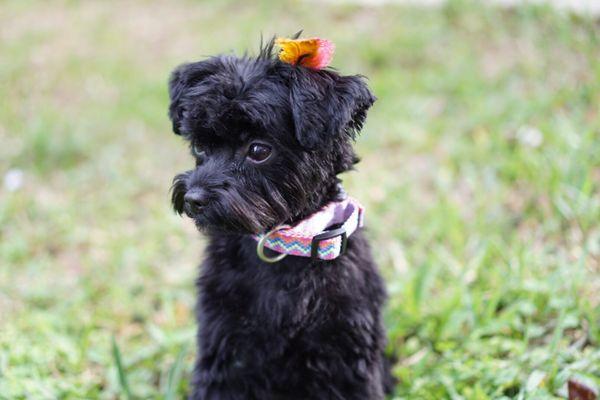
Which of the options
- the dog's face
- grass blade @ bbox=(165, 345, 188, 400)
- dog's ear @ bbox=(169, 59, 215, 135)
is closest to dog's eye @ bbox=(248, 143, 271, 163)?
the dog's face

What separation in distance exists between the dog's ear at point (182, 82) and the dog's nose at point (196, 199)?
1.34ft

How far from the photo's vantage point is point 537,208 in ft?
14.8

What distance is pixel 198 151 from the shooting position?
2836 millimetres

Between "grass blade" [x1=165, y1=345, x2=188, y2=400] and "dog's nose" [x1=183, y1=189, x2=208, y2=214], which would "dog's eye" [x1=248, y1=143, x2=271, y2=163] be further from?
"grass blade" [x1=165, y1=345, x2=188, y2=400]

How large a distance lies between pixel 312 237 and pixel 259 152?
16.9 inches

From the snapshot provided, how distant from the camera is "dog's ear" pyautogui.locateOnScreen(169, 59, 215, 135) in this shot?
279cm

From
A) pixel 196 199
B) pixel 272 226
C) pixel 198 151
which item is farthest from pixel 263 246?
pixel 198 151

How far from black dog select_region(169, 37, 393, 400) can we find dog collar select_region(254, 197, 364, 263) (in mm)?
56

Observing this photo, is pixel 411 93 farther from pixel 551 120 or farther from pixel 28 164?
pixel 28 164

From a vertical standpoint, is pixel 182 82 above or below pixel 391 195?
above

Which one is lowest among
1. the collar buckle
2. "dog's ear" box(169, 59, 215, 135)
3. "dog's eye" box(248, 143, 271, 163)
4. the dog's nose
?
the collar buckle

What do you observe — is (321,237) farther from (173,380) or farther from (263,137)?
(173,380)

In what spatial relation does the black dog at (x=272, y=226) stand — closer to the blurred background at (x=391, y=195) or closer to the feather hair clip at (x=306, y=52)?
the feather hair clip at (x=306, y=52)

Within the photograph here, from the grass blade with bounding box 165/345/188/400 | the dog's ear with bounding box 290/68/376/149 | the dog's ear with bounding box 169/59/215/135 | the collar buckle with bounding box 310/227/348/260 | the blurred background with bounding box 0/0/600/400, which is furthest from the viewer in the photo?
the blurred background with bounding box 0/0/600/400
